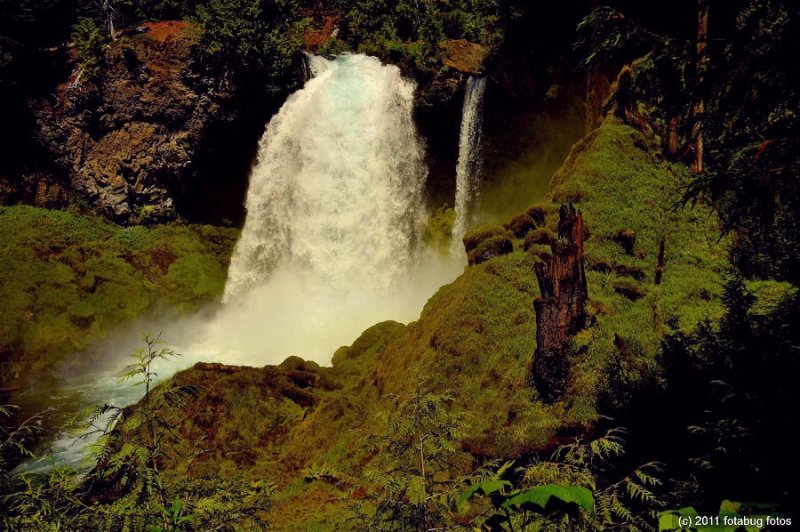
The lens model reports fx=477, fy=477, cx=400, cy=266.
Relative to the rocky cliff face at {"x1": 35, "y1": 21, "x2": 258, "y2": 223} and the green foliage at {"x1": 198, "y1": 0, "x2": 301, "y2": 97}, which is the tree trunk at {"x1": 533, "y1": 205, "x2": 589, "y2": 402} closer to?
the green foliage at {"x1": 198, "y1": 0, "x2": 301, "y2": 97}

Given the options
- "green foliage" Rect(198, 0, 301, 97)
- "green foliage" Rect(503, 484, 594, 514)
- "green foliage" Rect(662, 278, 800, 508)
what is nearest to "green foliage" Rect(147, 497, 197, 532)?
"green foliage" Rect(503, 484, 594, 514)

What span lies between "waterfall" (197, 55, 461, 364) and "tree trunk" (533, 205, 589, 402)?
43.4 ft

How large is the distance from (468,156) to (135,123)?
16334 mm

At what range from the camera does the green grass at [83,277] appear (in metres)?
17.8

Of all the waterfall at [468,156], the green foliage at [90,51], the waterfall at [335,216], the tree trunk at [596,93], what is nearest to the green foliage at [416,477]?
the tree trunk at [596,93]

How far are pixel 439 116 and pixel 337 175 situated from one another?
5.42 meters

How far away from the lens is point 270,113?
925 inches

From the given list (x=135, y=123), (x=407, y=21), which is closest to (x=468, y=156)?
(x=407, y=21)

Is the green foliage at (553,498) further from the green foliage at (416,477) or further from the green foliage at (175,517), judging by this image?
the green foliage at (175,517)

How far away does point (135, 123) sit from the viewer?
23.4m

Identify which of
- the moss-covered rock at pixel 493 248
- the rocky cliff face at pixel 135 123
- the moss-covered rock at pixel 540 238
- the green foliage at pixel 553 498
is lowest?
the green foliage at pixel 553 498

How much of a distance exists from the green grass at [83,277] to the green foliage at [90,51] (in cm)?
688

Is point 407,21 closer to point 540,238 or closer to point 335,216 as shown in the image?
point 335,216

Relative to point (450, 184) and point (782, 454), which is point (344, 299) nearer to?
point (450, 184)
